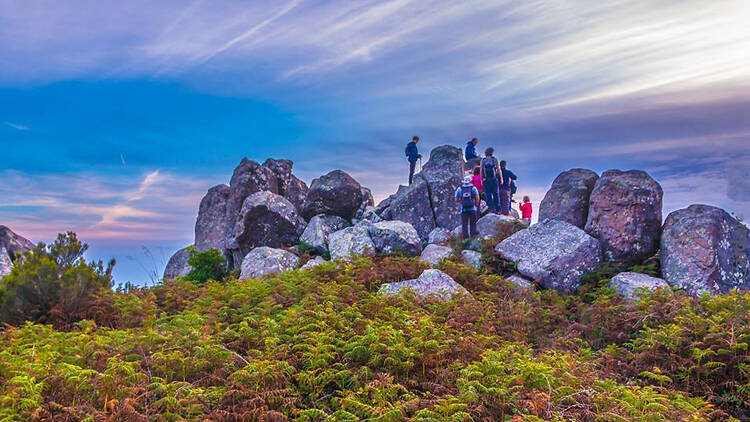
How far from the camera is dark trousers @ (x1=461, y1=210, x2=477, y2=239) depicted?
63.5 ft

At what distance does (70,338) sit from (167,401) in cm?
425

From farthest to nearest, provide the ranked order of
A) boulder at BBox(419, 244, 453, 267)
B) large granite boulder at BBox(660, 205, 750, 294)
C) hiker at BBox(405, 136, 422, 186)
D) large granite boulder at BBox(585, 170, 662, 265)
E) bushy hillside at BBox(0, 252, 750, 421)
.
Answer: hiker at BBox(405, 136, 422, 186) < boulder at BBox(419, 244, 453, 267) < large granite boulder at BBox(585, 170, 662, 265) < large granite boulder at BBox(660, 205, 750, 294) < bushy hillside at BBox(0, 252, 750, 421)

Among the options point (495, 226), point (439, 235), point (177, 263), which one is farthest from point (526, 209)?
point (177, 263)

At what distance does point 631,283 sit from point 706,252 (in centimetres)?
251

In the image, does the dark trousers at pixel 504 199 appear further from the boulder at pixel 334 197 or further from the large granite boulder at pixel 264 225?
the large granite boulder at pixel 264 225

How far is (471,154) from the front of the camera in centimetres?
2744

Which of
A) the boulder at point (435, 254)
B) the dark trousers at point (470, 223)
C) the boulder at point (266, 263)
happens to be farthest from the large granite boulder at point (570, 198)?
the boulder at point (266, 263)

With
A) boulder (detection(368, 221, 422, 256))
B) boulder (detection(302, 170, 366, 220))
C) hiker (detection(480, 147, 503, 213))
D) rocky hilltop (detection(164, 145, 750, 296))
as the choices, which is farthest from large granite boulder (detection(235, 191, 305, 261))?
hiker (detection(480, 147, 503, 213))

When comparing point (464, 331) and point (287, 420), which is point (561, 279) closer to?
point (464, 331)

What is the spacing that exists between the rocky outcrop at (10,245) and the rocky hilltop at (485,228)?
681 centimetres

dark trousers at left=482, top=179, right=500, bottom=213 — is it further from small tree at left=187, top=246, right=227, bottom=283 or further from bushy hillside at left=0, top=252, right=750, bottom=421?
small tree at left=187, top=246, right=227, bottom=283

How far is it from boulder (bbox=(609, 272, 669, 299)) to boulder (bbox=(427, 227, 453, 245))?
7.07m

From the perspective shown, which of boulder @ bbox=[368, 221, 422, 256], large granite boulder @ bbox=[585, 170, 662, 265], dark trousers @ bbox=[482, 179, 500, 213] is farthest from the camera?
dark trousers @ bbox=[482, 179, 500, 213]

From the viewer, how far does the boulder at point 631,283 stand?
14336 mm
